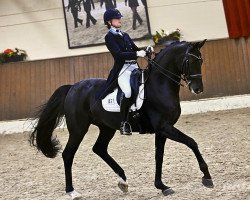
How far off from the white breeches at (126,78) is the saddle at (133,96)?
0.04 m

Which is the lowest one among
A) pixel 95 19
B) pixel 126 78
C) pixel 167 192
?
pixel 167 192

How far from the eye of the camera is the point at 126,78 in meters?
3.72

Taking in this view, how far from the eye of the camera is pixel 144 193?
150 inches

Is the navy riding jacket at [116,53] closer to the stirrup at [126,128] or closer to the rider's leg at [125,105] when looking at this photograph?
the rider's leg at [125,105]

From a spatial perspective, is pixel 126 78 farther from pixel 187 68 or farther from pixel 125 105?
pixel 187 68

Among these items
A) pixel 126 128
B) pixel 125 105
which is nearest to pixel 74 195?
pixel 126 128

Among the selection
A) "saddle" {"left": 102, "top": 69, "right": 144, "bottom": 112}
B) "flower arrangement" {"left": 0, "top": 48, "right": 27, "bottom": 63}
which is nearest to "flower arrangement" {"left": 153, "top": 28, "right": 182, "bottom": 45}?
"flower arrangement" {"left": 0, "top": 48, "right": 27, "bottom": 63}

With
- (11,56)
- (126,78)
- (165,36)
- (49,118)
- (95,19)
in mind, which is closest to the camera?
(126,78)

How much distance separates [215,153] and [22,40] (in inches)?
272

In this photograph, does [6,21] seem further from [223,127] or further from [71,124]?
[71,124]

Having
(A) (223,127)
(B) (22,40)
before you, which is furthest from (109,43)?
(B) (22,40)

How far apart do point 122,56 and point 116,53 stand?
0.07 m

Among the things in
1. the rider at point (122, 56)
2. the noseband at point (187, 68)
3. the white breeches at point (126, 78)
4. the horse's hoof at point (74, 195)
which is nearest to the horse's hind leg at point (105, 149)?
the horse's hoof at point (74, 195)

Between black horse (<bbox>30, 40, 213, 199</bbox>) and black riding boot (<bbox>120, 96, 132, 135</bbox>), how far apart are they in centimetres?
6
